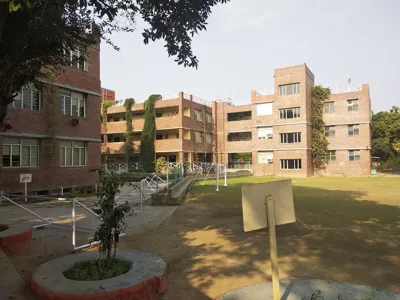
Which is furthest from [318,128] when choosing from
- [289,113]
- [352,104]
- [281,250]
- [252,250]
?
[252,250]

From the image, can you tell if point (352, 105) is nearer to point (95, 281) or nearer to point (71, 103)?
point (71, 103)

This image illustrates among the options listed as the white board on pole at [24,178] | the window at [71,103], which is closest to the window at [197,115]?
the window at [71,103]

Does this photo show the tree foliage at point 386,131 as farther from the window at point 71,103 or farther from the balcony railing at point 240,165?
the window at point 71,103

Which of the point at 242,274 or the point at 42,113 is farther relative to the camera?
the point at 42,113

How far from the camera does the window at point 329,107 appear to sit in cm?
3741

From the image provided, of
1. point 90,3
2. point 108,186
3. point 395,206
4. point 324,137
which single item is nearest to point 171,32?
point 90,3

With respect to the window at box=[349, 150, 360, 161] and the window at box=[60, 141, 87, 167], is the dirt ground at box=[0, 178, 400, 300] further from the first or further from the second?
the window at box=[349, 150, 360, 161]

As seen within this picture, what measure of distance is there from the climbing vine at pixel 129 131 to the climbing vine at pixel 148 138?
2033 millimetres

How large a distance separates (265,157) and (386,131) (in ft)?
74.0

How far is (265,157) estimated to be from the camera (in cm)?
3841

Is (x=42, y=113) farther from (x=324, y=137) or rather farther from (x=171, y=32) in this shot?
(x=324, y=137)

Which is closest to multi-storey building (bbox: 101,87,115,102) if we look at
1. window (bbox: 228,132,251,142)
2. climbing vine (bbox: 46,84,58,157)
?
window (bbox: 228,132,251,142)

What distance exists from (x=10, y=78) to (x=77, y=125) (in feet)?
42.5

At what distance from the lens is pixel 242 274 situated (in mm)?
5180
